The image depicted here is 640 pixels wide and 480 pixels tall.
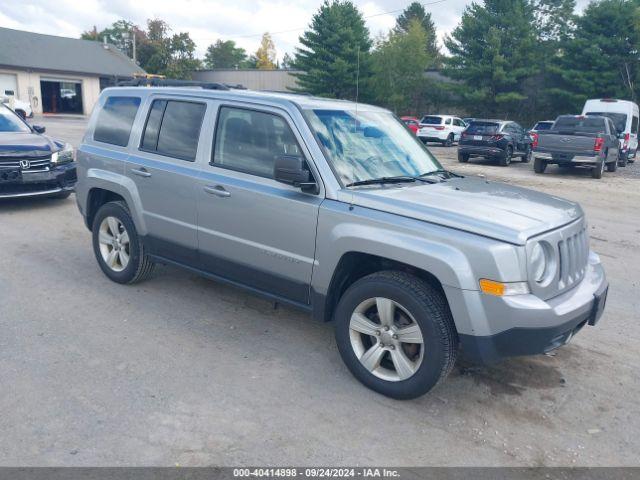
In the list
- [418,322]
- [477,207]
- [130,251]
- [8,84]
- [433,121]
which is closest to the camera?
[418,322]

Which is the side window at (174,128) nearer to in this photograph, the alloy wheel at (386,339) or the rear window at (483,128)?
the alloy wheel at (386,339)

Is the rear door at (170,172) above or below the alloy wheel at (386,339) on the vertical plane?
above

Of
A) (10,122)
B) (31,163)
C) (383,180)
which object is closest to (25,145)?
(31,163)

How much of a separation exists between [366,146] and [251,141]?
0.89 meters

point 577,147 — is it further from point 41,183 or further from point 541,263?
point 541,263

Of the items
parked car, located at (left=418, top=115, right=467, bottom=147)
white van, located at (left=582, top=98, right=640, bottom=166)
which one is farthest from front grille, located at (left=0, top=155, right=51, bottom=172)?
parked car, located at (left=418, top=115, right=467, bottom=147)

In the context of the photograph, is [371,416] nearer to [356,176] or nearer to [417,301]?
[417,301]

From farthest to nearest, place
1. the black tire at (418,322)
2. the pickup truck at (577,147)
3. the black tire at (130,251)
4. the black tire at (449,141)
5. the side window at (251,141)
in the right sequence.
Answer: the black tire at (449,141)
the pickup truck at (577,147)
the black tire at (130,251)
the side window at (251,141)
the black tire at (418,322)

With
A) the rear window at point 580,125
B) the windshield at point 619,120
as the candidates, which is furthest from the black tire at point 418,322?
the windshield at point 619,120

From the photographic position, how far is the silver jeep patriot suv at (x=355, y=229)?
3355 mm

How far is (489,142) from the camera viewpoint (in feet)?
65.2

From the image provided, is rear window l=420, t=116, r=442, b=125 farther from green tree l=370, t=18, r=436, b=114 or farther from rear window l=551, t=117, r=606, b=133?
green tree l=370, t=18, r=436, b=114

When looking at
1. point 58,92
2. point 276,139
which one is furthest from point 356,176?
point 58,92

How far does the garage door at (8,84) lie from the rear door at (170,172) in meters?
44.3
